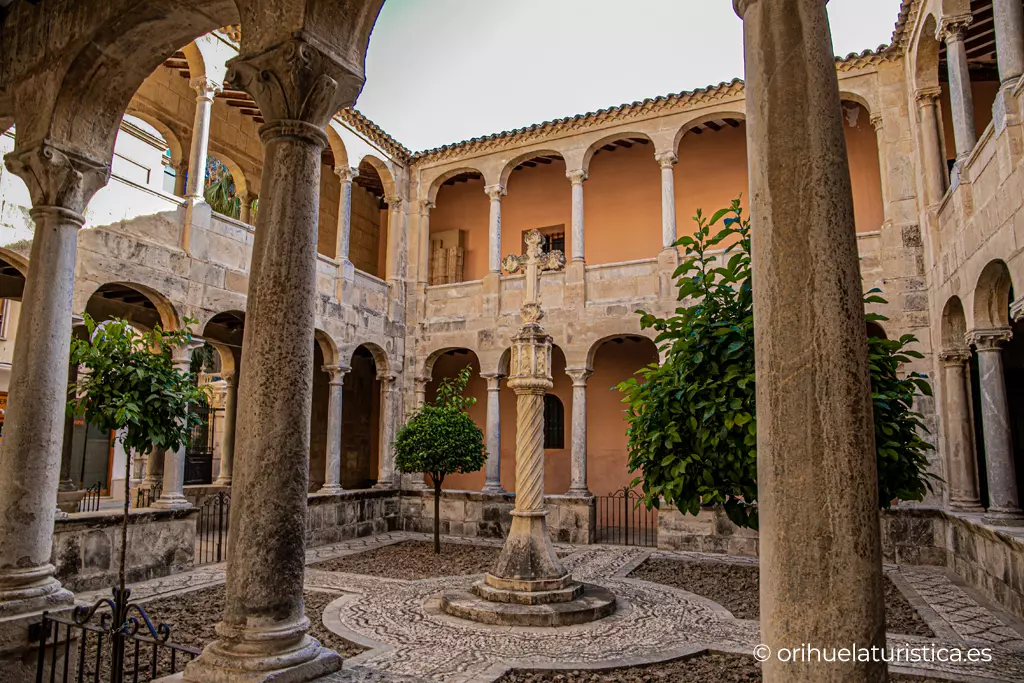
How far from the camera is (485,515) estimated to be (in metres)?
13.3

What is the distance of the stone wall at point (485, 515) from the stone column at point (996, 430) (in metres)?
6.18

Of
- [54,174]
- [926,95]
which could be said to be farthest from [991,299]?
[54,174]

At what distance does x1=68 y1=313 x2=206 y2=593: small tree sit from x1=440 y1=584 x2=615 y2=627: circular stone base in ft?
11.2

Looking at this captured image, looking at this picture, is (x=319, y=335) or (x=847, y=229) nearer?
(x=847, y=229)

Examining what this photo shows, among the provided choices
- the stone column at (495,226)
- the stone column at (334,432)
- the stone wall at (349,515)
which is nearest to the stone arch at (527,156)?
the stone column at (495,226)

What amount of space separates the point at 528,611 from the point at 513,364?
266 cm

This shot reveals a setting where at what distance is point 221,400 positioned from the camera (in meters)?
20.1

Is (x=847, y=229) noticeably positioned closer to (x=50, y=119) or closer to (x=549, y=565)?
(x=50, y=119)

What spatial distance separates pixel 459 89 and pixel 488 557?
557 inches

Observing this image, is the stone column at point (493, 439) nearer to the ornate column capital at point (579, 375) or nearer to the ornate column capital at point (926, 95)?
the ornate column capital at point (579, 375)

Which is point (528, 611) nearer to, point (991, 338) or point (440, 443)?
point (440, 443)

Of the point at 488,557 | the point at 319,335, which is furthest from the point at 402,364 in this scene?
the point at 488,557

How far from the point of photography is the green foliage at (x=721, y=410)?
3.29 meters

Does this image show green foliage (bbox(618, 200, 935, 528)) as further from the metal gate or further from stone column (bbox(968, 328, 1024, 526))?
the metal gate
